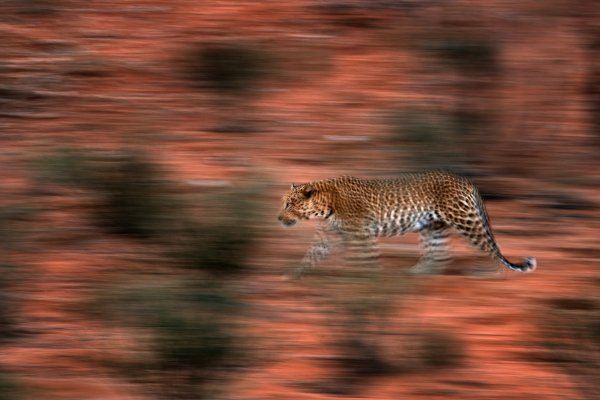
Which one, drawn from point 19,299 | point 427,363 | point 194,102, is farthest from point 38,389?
point 194,102

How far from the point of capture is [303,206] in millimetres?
9570

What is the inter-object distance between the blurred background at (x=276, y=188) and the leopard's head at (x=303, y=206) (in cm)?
17

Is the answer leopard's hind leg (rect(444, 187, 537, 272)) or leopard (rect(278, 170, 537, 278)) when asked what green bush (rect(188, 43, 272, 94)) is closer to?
leopard (rect(278, 170, 537, 278))

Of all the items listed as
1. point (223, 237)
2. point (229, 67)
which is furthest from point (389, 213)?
point (229, 67)

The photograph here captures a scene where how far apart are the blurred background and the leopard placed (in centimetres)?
19

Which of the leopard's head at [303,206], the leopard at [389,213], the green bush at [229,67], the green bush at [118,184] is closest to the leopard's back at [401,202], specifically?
the leopard at [389,213]

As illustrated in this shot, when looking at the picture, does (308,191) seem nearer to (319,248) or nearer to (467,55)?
(319,248)

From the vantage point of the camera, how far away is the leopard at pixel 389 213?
9.56 metres

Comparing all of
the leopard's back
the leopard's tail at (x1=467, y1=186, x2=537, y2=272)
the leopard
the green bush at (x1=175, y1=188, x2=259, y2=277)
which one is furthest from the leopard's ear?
the leopard's tail at (x1=467, y1=186, x2=537, y2=272)

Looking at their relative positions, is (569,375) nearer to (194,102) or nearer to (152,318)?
(152,318)

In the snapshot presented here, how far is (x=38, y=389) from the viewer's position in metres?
7.47

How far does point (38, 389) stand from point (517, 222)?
5.00 metres

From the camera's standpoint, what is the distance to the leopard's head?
31.4 ft

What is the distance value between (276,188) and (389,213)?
6.63 ft
